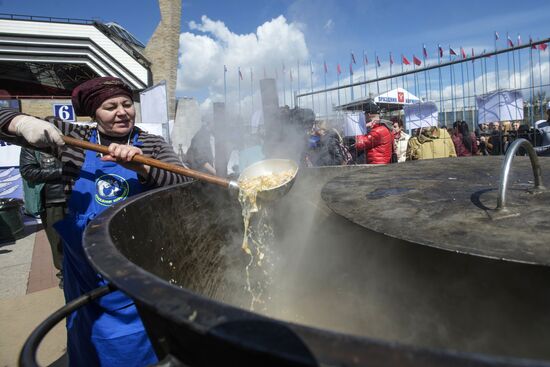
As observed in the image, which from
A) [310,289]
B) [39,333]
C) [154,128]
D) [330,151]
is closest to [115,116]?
[39,333]

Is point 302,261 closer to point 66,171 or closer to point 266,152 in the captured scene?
point 66,171

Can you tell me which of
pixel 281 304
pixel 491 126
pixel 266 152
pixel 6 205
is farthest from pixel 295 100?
pixel 281 304

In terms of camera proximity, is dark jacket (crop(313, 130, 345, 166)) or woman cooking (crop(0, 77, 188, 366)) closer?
woman cooking (crop(0, 77, 188, 366))

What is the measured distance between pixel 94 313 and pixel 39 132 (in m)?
0.89

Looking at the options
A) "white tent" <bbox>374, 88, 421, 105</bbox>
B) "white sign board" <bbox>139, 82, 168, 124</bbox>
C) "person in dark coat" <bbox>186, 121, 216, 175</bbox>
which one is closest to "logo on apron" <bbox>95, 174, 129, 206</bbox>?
"person in dark coat" <bbox>186, 121, 216, 175</bbox>

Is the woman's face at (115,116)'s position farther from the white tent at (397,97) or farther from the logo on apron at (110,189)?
the white tent at (397,97)

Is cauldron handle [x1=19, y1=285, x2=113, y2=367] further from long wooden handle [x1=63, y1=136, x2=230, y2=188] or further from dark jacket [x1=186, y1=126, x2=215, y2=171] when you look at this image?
dark jacket [x1=186, y1=126, x2=215, y2=171]

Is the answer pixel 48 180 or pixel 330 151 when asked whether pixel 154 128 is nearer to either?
pixel 48 180

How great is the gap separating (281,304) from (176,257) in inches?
30.7

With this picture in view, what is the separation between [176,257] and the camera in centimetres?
175

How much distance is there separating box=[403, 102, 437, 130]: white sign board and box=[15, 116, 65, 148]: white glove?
607cm

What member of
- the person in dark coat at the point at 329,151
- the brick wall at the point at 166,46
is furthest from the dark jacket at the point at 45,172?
the brick wall at the point at 166,46

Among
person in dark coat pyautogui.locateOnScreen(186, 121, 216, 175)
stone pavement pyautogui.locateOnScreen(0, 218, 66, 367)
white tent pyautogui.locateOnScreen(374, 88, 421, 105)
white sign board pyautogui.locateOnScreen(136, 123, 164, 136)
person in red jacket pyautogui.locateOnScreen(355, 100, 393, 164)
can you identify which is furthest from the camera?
white tent pyautogui.locateOnScreen(374, 88, 421, 105)

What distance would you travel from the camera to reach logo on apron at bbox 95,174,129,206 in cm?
183
